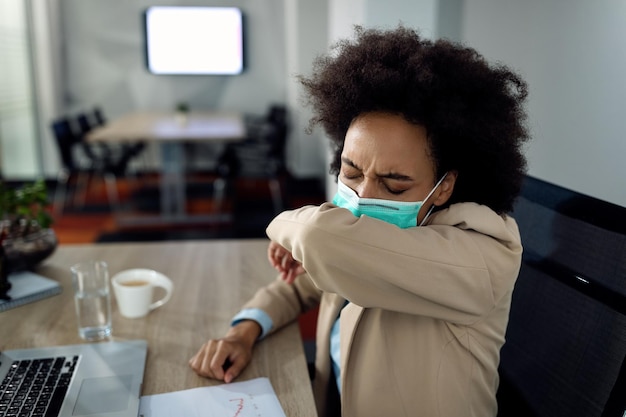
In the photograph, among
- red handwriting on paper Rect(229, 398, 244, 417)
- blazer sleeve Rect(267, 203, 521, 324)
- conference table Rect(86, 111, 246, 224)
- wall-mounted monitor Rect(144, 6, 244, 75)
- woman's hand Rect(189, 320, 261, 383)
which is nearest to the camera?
blazer sleeve Rect(267, 203, 521, 324)

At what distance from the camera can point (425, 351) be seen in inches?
37.7

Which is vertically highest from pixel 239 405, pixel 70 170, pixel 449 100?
pixel 449 100

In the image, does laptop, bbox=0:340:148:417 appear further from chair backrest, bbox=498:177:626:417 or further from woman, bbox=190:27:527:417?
chair backrest, bbox=498:177:626:417

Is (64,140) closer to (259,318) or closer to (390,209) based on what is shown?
(259,318)

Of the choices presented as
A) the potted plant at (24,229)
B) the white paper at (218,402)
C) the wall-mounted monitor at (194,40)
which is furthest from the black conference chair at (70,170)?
the white paper at (218,402)

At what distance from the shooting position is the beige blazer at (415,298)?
0.84 meters

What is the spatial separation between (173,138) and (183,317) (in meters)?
3.34

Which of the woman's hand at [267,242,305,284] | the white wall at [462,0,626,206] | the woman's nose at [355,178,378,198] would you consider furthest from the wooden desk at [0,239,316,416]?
the white wall at [462,0,626,206]

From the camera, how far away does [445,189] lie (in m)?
1.02

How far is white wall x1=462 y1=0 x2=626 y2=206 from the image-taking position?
3.73 feet

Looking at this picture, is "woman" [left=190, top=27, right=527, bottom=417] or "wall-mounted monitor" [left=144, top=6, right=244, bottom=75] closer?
"woman" [left=190, top=27, right=527, bottom=417]

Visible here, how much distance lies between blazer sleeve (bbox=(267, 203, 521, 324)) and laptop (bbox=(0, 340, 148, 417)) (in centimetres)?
40

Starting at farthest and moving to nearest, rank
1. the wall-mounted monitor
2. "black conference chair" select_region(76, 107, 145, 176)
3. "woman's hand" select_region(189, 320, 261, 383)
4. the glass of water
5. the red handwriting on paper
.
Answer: the wall-mounted monitor < "black conference chair" select_region(76, 107, 145, 176) < the glass of water < "woman's hand" select_region(189, 320, 261, 383) < the red handwriting on paper

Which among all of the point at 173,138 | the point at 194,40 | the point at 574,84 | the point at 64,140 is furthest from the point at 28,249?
the point at 194,40
